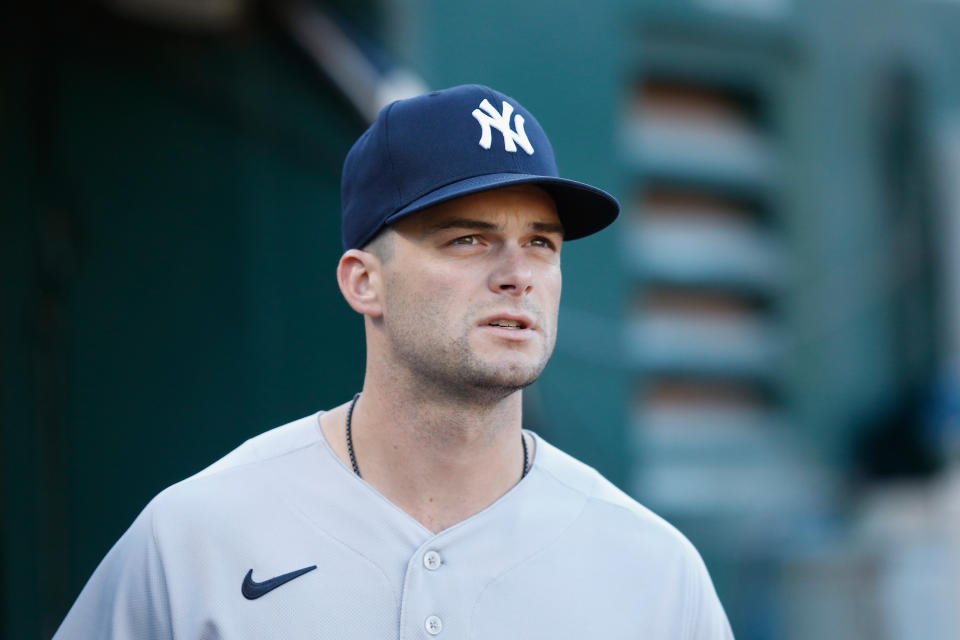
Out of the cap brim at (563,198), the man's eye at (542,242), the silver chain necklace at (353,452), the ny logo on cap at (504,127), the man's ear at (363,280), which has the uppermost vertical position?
the ny logo on cap at (504,127)

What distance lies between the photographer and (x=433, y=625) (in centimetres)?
225

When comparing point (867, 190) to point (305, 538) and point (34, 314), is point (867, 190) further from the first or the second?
point (305, 538)

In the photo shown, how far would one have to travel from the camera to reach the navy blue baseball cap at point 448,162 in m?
2.34

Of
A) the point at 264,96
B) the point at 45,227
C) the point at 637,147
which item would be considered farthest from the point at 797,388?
the point at 45,227

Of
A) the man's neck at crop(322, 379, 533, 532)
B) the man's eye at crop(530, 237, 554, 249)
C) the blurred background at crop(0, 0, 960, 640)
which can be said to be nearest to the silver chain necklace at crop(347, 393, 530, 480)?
the man's neck at crop(322, 379, 533, 532)

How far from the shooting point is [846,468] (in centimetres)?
853

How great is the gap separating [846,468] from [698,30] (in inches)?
127

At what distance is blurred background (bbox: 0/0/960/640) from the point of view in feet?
18.3

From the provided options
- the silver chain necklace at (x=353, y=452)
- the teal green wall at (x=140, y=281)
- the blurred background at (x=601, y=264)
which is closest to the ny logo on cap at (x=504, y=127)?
the silver chain necklace at (x=353, y=452)

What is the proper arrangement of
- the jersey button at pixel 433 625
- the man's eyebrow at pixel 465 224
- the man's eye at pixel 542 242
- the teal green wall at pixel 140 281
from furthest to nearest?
the teal green wall at pixel 140 281 → the man's eye at pixel 542 242 → the man's eyebrow at pixel 465 224 → the jersey button at pixel 433 625

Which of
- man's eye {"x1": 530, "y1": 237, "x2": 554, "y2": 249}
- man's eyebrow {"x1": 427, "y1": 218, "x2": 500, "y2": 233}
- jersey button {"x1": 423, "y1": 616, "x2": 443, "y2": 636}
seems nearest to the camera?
Result: jersey button {"x1": 423, "y1": 616, "x2": 443, "y2": 636}

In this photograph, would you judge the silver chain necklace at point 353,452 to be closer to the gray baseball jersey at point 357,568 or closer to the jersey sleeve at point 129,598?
the gray baseball jersey at point 357,568

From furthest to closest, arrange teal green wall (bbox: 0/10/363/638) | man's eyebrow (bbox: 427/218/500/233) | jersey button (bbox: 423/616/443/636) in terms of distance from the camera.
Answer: teal green wall (bbox: 0/10/363/638) < man's eyebrow (bbox: 427/218/500/233) < jersey button (bbox: 423/616/443/636)

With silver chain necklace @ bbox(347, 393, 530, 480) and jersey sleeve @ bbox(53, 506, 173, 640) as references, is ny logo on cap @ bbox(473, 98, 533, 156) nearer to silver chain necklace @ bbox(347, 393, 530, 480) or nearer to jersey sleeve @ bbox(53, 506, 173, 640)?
silver chain necklace @ bbox(347, 393, 530, 480)
